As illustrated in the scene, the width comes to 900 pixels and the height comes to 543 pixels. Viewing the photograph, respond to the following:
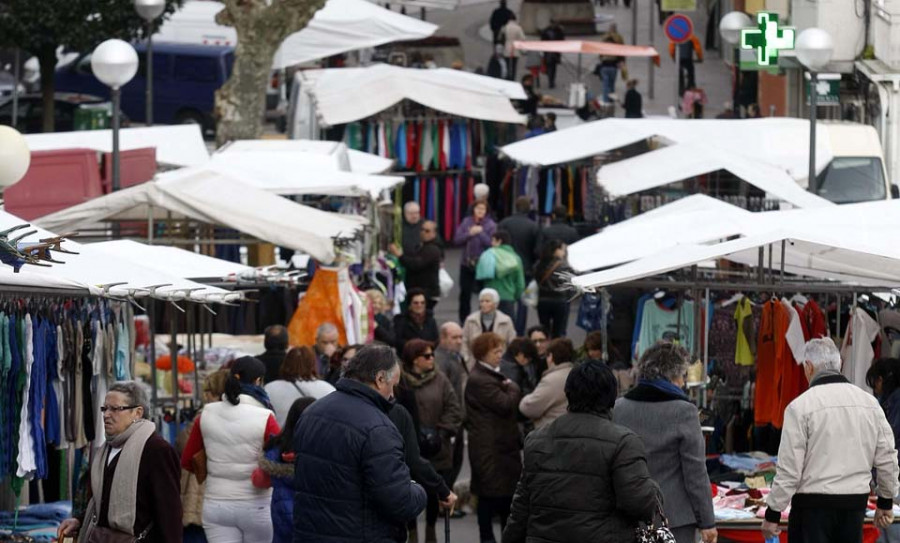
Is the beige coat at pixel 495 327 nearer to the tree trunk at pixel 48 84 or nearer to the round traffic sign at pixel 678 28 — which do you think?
the round traffic sign at pixel 678 28

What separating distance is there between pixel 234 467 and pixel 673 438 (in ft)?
8.70

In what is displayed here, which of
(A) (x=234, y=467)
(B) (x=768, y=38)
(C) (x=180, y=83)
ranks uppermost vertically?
(B) (x=768, y=38)

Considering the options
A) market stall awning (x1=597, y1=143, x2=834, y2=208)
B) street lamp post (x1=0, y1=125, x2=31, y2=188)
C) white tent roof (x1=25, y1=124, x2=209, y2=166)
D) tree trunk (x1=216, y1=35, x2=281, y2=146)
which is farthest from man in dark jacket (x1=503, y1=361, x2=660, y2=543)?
tree trunk (x1=216, y1=35, x2=281, y2=146)

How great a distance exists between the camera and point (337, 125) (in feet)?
87.8

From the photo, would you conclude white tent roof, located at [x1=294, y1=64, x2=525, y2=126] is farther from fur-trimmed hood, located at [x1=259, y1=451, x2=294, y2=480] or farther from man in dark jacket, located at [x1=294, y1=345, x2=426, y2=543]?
man in dark jacket, located at [x1=294, y1=345, x2=426, y2=543]

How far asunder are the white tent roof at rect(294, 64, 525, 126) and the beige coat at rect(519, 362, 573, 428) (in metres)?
14.0

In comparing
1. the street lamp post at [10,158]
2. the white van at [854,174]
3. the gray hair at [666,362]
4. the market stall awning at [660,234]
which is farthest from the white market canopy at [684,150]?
the gray hair at [666,362]

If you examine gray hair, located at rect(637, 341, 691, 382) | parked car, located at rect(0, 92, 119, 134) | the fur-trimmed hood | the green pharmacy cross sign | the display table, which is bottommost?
parked car, located at rect(0, 92, 119, 134)

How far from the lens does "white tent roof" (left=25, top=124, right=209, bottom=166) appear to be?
21.9m

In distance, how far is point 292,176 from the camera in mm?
17453

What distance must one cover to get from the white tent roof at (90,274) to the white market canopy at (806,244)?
2.46 meters

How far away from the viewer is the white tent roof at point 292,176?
17078mm

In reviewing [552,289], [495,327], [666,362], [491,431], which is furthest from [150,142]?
[666,362]

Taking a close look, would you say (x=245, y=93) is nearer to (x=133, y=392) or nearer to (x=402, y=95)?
(x=402, y=95)
